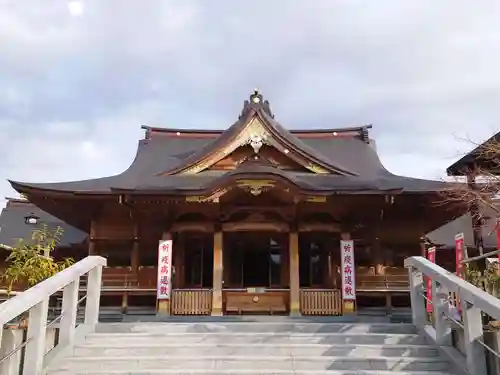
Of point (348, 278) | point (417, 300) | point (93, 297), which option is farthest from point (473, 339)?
point (348, 278)

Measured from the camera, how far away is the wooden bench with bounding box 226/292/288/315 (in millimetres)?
11789

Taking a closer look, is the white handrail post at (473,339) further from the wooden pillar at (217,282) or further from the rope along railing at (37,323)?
the wooden pillar at (217,282)

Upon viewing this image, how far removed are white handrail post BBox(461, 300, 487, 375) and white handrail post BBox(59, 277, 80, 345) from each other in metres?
4.39

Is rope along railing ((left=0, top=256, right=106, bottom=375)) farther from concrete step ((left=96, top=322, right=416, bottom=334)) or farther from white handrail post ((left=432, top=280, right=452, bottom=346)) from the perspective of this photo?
white handrail post ((left=432, top=280, right=452, bottom=346))

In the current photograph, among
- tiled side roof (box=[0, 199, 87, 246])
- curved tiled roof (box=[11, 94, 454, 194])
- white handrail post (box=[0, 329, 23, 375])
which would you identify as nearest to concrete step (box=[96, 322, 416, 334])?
white handrail post (box=[0, 329, 23, 375])

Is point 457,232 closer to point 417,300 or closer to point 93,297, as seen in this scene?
point 417,300

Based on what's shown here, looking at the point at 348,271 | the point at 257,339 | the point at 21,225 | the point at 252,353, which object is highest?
the point at 21,225

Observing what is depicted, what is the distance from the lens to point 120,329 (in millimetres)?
7051

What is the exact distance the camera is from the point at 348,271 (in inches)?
454

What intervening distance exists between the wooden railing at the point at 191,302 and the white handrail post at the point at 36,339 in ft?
21.0

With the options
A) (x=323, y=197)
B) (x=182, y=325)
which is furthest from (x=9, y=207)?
(x=182, y=325)

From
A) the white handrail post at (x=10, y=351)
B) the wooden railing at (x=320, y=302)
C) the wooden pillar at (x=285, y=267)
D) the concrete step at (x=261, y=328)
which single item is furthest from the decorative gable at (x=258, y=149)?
the white handrail post at (x=10, y=351)

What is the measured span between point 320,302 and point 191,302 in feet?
9.73

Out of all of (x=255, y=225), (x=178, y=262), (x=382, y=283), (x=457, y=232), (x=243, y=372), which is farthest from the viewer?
(x=457, y=232)
